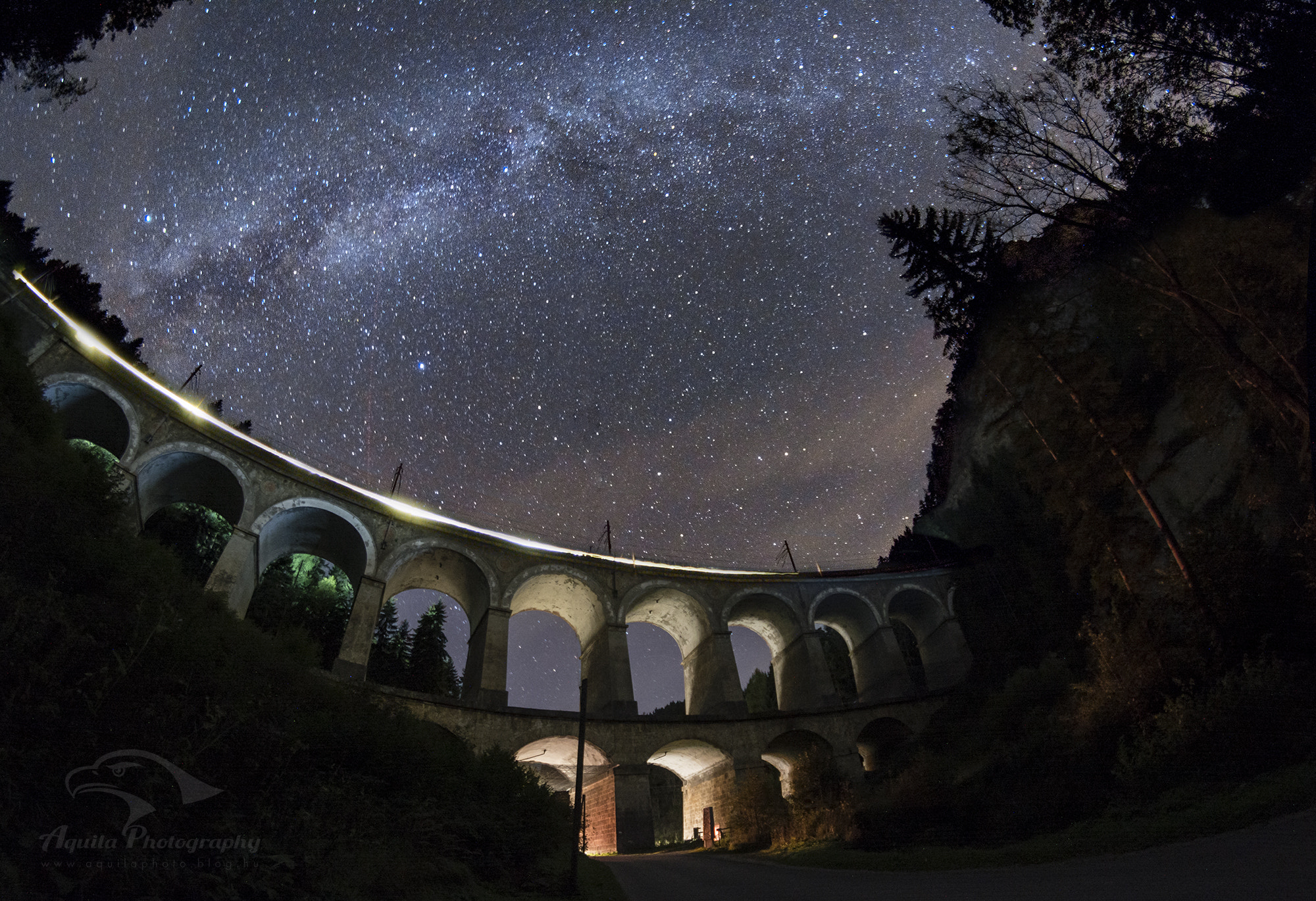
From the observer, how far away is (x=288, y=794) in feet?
23.4

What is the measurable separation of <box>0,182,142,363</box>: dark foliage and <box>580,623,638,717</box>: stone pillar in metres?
19.6

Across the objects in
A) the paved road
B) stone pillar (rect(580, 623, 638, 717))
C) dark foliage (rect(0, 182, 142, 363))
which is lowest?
the paved road

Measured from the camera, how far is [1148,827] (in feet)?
33.1

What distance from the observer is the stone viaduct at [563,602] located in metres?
19.7

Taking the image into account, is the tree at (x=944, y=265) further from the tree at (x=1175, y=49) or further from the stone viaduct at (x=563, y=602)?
the stone viaduct at (x=563, y=602)

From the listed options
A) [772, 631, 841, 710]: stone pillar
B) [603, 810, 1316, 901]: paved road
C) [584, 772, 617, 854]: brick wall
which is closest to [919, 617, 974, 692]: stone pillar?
[772, 631, 841, 710]: stone pillar

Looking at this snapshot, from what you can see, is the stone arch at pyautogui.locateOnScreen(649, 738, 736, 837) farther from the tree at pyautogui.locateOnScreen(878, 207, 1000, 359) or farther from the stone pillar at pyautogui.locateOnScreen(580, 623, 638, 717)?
the tree at pyautogui.locateOnScreen(878, 207, 1000, 359)

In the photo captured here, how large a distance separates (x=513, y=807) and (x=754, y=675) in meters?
40.4

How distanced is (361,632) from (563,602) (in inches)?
359

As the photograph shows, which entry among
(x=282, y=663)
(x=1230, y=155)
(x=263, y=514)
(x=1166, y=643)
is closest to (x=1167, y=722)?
(x=1166, y=643)

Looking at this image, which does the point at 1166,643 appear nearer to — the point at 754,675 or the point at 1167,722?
the point at 1167,722

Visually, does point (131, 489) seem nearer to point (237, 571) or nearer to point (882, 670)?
point (237, 571)

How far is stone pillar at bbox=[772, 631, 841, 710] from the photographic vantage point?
26906mm

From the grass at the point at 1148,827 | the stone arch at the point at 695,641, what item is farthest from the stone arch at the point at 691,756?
the grass at the point at 1148,827
